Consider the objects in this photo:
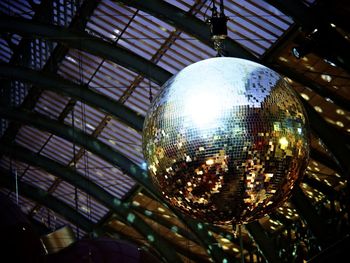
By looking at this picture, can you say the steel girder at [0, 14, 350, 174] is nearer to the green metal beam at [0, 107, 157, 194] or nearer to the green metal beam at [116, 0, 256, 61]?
the green metal beam at [116, 0, 256, 61]

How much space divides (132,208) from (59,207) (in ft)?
10.0

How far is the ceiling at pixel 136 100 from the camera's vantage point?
17.2 m

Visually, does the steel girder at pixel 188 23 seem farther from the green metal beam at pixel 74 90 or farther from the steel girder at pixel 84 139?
the steel girder at pixel 84 139

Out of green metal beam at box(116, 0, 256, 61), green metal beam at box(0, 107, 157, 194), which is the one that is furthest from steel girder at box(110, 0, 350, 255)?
green metal beam at box(0, 107, 157, 194)

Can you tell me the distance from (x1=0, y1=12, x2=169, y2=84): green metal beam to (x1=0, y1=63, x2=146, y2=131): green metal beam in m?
2.15

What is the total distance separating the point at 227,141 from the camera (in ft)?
16.2

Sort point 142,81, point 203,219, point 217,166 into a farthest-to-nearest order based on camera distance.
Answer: point 142,81
point 203,219
point 217,166

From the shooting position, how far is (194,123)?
5.02m

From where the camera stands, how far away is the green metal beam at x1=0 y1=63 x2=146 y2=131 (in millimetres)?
20297

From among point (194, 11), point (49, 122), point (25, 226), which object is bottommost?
point (25, 226)

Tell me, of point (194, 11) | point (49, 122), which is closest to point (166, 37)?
point (194, 11)

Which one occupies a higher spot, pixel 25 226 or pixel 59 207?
pixel 59 207

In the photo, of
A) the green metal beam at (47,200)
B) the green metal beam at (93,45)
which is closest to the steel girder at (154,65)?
the green metal beam at (93,45)

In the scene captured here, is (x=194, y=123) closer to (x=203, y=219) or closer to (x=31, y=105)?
(x=203, y=219)
